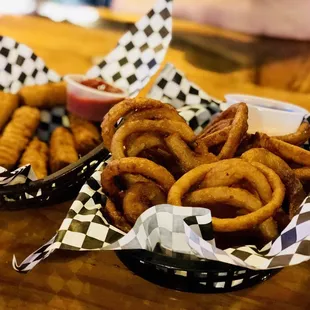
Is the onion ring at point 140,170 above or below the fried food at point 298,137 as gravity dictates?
below

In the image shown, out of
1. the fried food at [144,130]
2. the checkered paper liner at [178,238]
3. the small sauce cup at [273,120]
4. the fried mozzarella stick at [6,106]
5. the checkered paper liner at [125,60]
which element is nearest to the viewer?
the checkered paper liner at [178,238]

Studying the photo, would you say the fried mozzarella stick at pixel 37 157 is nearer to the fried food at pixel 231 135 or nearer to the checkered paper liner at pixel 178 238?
the checkered paper liner at pixel 178 238

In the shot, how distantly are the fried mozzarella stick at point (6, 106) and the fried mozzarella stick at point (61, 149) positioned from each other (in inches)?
5.8

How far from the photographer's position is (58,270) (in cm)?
104

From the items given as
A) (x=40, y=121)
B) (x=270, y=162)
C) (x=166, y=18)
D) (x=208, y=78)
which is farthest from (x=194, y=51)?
(x=270, y=162)

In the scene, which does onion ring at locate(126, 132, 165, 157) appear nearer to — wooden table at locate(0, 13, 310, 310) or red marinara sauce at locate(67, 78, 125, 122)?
wooden table at locate(0, 13, 310, 310)

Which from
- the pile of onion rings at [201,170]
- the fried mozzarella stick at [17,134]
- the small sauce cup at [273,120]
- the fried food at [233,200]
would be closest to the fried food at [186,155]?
the pile of onion rings at [201,170]

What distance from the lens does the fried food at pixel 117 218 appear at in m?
0.99

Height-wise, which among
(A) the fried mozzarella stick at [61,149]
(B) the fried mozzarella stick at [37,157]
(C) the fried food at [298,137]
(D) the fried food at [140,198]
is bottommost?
(B) the fried mozzarella stick at [37,157]

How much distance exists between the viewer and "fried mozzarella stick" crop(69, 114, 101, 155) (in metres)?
1.39

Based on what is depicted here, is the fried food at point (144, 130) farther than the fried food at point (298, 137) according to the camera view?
No

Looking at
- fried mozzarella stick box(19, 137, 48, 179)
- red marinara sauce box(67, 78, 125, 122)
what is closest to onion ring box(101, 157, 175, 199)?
fried mozzarella stick box(19, 137, 48, 179)

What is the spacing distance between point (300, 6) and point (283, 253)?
229 cm

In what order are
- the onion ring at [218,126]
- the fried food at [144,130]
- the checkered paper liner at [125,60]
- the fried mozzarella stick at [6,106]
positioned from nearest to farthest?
the fried food at [144,130], the onion ring at [218,126], the fried mozzarella stick at [6,106], the checkered paper liner at [125,60]
